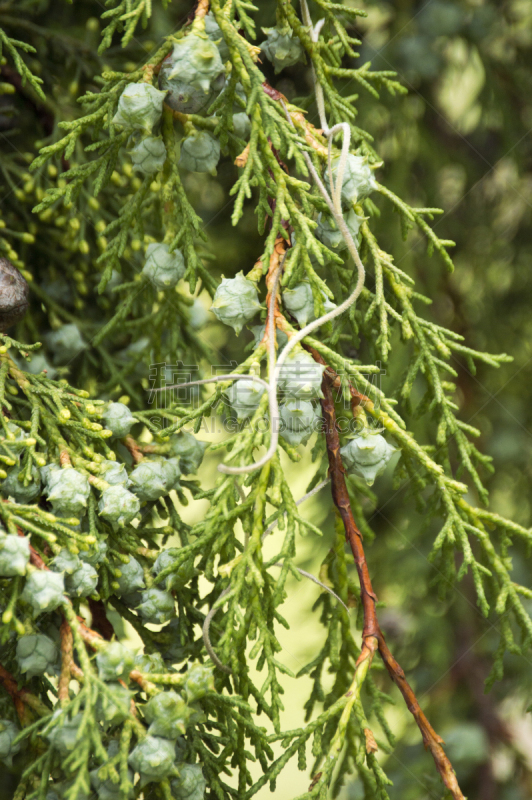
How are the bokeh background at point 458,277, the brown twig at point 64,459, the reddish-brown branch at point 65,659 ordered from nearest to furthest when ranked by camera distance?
the reddish-brown branch at point 65,659 < the brown twig at point 64,459 < the bokeh background at point 458,277

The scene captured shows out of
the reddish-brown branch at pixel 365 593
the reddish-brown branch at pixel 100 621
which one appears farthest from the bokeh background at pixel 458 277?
the reddish-brown branch at pixel 100 621

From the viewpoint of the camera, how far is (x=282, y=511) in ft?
2.52

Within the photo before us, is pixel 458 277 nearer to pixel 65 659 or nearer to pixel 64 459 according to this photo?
pixel 64 459

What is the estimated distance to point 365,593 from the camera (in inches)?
31.9

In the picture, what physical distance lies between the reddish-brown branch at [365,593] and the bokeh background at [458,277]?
521mm

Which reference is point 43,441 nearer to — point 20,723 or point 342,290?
point 20,723

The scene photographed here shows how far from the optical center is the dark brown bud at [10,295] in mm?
891

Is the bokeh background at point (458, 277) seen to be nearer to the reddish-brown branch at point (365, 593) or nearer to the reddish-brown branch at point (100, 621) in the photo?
the reddish-brown branch at point (365, 593)

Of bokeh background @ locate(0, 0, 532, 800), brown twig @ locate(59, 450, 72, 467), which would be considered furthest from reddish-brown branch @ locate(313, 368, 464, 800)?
bokeh background @ locate(0, 0, 532, 800)

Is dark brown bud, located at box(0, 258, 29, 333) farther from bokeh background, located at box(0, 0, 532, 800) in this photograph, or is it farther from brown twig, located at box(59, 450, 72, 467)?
bokeh background, located at box(0, 0, 532, 800)

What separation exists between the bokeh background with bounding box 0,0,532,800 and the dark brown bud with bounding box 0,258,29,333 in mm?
609

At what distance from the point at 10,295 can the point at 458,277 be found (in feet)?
3.26

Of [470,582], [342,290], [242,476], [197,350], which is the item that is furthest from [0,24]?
[470,582]

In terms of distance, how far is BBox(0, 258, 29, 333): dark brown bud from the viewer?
0.89 meters
